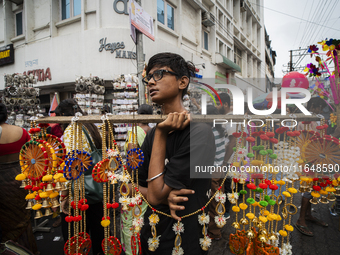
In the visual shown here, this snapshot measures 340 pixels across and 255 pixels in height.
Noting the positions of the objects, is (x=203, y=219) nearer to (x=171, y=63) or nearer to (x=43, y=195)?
(x=171, y=63)

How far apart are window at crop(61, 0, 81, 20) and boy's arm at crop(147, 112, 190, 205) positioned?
10733 millimetres

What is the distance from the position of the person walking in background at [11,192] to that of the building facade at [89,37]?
5.08 meters

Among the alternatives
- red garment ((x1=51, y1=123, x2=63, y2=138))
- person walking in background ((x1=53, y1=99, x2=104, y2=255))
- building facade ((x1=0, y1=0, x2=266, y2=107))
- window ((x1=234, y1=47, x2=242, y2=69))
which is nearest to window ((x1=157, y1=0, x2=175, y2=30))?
building facade ((x1=0, y1=0, x2=266, y2=107))

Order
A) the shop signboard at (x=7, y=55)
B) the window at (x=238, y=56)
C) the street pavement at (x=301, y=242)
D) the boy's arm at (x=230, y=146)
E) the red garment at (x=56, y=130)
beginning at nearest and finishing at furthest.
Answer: the boy's arm at (x=230, y=146)
the street pavement at (x=301, y=242)
the red garment at (x=56, y=130)
the shop signboard at (x=7, y=55)
the window at (x=238, y=56)

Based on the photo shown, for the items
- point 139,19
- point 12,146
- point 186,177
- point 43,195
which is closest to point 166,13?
point 139,19

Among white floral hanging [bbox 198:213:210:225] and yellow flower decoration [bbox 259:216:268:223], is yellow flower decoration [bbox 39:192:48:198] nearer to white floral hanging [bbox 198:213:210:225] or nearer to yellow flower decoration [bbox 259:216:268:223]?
white floral hanging [bbox 198:213:210:225]

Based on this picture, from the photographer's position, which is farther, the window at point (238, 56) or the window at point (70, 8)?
the window at point (238, 56)

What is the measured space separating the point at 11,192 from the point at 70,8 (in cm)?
1022

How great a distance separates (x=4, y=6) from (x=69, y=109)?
1383cm

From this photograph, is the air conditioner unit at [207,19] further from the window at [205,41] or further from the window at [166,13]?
the window at [166,13]

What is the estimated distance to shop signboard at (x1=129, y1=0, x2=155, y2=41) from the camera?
4668 mm

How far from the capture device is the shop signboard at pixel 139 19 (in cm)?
467

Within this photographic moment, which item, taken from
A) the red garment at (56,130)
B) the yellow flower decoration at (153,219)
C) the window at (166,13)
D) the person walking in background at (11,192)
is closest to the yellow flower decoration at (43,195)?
the yellow flower decoration at (153,219)

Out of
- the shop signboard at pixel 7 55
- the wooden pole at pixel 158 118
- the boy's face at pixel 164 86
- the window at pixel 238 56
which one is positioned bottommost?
the wooden pole at pixel 158 118
